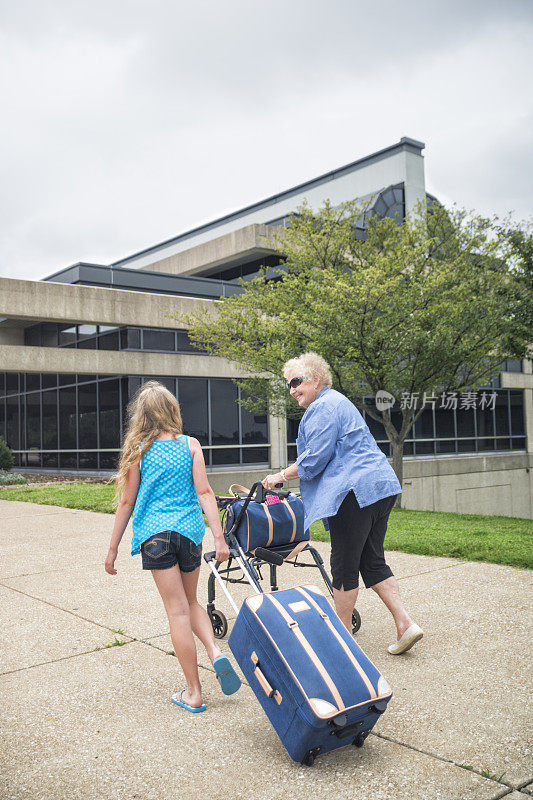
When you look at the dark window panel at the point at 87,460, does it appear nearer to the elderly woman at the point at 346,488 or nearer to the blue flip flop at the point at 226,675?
the elderly woman at the point at 346,488

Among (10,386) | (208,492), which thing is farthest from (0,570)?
(10,386)

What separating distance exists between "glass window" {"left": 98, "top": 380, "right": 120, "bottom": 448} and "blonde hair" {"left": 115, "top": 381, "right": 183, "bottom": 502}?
18038 mm

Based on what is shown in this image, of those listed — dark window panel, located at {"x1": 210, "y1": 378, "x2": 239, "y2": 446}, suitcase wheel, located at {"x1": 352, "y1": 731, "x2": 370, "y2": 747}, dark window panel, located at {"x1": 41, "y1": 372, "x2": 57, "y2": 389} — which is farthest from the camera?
dark window panel, located at {"x1": 41, "y1": 372, "x2": 57, "y2": 389}

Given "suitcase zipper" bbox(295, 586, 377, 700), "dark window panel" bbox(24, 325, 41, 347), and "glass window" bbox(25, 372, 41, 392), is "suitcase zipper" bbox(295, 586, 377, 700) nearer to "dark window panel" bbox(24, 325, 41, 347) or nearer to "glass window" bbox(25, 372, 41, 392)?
"dark window panel" bbox(24, 325, 41, 347)

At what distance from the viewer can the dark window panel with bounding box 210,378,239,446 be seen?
22.3m

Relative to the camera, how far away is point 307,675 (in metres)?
3.20

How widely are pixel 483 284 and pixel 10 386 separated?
18821 mm

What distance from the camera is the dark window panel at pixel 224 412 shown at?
877 inches

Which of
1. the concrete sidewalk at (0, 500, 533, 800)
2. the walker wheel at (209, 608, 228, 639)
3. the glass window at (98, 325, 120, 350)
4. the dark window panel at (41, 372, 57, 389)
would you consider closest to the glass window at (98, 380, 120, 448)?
the glass window at (98, 325, 120, 350)

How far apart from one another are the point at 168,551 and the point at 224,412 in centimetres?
1881

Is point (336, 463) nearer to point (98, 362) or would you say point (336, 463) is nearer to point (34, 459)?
point (98, 362)

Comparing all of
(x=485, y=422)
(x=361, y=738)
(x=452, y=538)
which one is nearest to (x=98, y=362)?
(x=452, y=538)

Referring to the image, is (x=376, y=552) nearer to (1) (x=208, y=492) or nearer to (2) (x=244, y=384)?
A: (1) (x=208, y=492)

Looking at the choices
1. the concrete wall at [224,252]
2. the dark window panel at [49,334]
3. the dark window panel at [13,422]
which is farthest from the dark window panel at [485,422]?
the dark window panel at [13,422]
